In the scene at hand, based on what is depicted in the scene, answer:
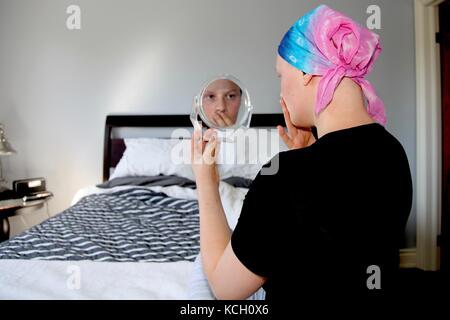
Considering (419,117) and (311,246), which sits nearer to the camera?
(311,246)

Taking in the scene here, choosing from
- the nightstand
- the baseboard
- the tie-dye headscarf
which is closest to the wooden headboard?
the nightstand

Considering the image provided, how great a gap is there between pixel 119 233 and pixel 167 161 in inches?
46.2

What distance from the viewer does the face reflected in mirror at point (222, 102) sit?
0.95 metres

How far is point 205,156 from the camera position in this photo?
76cm

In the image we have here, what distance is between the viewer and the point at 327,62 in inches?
24.0

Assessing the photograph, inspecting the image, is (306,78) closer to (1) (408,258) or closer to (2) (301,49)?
(2) (301,49)

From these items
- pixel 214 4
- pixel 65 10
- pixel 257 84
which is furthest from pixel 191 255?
pixel 65 10

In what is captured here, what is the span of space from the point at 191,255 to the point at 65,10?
98.6 inches

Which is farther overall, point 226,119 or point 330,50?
point 226,119

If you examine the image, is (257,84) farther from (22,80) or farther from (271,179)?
(271,179)

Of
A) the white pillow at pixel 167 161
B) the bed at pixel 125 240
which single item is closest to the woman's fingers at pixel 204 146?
the bed at pixel 125 240

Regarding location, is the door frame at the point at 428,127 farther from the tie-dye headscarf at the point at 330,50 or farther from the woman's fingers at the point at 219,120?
the tie-dye headscarf at the point at 330,50

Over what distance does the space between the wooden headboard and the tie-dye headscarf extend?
2226mm

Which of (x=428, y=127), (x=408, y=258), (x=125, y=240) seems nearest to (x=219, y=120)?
(x=125, y=240)
